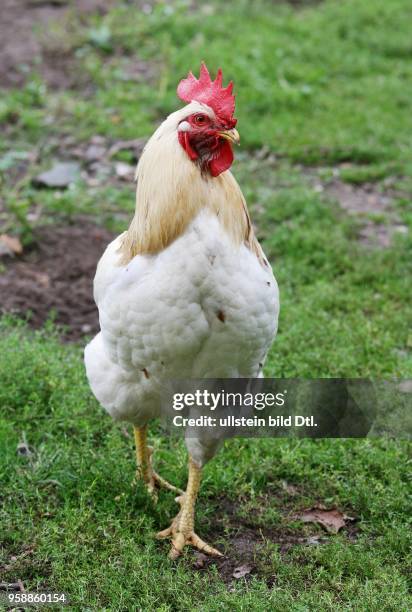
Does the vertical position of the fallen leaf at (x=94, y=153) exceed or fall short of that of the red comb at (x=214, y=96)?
it falls short

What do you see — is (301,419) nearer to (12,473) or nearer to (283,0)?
(12,473)

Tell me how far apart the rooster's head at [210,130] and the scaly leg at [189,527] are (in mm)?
1440

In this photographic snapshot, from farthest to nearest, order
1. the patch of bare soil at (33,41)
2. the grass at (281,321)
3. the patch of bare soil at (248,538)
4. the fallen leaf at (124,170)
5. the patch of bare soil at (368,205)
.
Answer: the patch of bare soil at (33,41) → the fallen leaf at (124,170) → the patch of bare soil at (368,205) → the patch of bare soil at (248,538) → the grass at (281,321)

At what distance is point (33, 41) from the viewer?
368 inches

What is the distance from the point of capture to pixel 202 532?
161 inches

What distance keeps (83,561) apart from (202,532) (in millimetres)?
657

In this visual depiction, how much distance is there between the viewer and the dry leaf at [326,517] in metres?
4.12

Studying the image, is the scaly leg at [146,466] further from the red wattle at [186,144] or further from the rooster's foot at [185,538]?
the red wattle at [186,144]

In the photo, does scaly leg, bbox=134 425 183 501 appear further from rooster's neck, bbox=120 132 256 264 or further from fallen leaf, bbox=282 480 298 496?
rooster's neck, bbox=120 132 256 264

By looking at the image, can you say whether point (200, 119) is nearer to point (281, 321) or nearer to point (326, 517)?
point (326, 517)

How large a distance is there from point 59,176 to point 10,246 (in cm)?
130

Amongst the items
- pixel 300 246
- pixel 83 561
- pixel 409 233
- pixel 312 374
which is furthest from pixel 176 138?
pixel 409 233

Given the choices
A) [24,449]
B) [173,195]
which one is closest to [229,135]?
[173,195]

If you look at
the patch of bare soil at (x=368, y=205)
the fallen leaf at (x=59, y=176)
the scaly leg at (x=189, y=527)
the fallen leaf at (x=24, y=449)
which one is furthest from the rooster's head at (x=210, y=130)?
the fallen leaf at (x=59, y=176)
